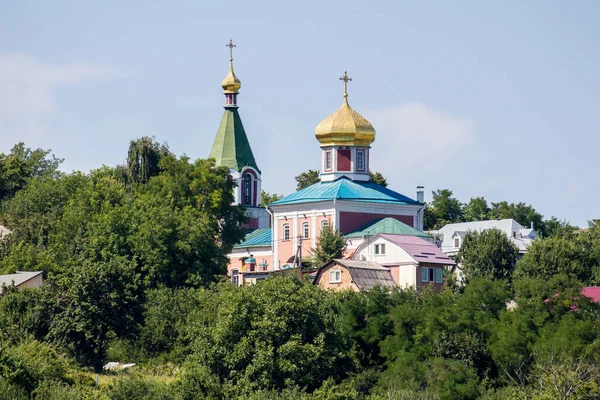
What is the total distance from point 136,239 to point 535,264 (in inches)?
644

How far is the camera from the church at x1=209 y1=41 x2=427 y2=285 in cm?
7644

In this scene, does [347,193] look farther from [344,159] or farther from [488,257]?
[488,257]

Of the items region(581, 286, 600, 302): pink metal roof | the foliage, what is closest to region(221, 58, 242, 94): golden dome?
the foliage

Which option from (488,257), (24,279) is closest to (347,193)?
(488,257)

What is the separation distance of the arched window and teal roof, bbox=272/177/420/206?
37.1 ft

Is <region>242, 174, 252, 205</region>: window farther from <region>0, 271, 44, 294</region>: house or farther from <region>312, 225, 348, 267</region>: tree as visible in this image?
<region>0, 271, 44, 294</region>: house

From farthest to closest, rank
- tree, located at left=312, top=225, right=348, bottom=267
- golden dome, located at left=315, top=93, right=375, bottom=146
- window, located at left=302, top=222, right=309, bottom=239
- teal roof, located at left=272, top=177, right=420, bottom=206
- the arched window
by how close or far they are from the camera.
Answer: the arched window, golden dome, located at left=315, top=93, right=375, bottom=146, window, located at left=302, top=222, right=309, bottom=239, teal roof, located at left=272, top=177, right=420, bottom=206, tree, located at left=312, top=225, right=348, bottom=267

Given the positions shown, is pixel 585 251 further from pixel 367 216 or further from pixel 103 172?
pixel 103 172

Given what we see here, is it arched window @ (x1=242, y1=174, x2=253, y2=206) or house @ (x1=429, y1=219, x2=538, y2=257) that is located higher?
arched window @ (x1=242, y1=174, x2=253, y2=206)

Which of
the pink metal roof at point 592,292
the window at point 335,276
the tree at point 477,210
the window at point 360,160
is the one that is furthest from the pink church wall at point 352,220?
the tree at point 477,210

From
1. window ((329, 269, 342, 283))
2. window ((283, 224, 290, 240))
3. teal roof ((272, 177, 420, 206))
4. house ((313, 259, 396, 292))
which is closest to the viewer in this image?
house ((313, 259, 396, 292))

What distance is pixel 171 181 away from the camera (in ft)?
245

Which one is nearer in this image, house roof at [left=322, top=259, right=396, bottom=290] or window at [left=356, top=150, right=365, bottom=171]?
house roof at [left=322, top=259, right=396, bottom=290]

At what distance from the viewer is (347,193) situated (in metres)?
77.7
